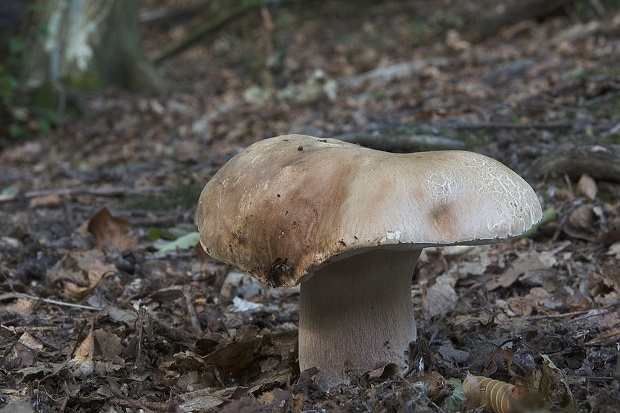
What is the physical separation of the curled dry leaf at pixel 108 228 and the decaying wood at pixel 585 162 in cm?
321

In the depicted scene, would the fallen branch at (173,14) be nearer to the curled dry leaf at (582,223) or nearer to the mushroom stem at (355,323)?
the curled dry leaf at (582,223)

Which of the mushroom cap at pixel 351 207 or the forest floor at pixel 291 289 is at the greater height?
the mushroom cap at pixel 351 207

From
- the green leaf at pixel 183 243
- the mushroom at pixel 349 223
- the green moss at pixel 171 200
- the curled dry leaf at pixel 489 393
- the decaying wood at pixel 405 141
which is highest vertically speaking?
the mushroom at pixel 349 223

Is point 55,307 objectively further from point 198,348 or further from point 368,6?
point 368,6

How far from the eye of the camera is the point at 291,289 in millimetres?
4270

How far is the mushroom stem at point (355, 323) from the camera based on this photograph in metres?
2.71

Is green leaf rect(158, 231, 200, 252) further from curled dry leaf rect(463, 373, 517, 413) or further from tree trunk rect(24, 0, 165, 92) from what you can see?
tree trunk rect(24, 0, 165, 92)

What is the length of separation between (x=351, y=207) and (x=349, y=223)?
64 millimetres

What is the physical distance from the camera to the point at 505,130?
571 cm

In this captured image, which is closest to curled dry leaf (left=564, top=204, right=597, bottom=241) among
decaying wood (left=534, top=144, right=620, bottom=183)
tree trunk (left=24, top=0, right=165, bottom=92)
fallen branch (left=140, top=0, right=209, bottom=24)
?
decaying wood (left=534, top=144, right=620, bottom=183)

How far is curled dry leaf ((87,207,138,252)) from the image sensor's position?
486 cm

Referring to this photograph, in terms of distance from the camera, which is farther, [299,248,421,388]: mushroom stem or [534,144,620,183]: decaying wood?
[534,144,620,183]: decaying wood

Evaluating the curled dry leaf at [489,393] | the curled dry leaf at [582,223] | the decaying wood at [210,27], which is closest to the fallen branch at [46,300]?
the curled dry leaf at [489,393]

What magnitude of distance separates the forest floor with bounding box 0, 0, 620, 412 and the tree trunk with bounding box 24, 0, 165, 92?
151 cm
